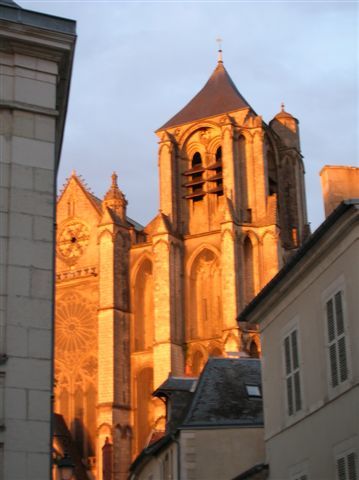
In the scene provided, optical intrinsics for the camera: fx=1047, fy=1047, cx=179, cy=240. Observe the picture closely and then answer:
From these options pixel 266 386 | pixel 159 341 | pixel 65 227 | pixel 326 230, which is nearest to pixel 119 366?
pixel 159 341

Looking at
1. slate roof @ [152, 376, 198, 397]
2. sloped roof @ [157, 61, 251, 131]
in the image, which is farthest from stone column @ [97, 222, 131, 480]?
slate roof @ [152, 376, 198, 397]

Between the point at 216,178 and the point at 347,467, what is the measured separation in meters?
30.9

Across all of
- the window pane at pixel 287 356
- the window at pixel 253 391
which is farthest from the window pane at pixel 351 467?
the window at pixel 253 391

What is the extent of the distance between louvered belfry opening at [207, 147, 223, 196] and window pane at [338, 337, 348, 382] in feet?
98.6

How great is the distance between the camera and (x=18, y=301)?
1124 cm

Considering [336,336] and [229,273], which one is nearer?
[336,336]

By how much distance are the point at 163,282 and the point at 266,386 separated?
937 inches

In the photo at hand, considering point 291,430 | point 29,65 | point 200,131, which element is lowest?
point 291,430

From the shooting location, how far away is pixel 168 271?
40.7 m

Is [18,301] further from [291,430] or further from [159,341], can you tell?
[159,341]

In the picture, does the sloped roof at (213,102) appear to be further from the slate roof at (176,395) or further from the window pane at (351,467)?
the window pane at (351,467)

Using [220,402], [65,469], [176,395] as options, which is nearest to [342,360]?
A: [65,469]

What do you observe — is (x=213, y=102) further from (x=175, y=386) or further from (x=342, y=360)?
(x=342, y=360)

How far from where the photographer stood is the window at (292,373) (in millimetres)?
15367
